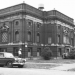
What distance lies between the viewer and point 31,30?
1316 inches

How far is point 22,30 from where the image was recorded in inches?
1236

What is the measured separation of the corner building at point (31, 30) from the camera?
1249 inches

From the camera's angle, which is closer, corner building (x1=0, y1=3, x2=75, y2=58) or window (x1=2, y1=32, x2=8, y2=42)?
corner building (x1=0, y1=3, x2=75, y2=58)

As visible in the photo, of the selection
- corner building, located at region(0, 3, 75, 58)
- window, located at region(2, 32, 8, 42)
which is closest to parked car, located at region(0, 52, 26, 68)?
corner building, located at region(0, 3, 75, 58)

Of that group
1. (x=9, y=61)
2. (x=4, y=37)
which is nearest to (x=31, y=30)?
(x=4, y=37)

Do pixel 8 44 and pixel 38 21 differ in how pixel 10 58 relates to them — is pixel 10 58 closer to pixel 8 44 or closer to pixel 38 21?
pixel 8 44

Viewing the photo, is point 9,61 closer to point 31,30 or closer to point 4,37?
point 31,30

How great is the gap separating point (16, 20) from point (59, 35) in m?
11.2

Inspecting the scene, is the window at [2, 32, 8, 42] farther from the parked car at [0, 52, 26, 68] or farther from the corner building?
the parked car at [0, 52, 26, 68]

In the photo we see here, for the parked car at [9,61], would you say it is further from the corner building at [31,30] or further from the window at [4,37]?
the window at [4,37]

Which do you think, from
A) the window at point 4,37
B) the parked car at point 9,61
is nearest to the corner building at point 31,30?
the window at point 4,37

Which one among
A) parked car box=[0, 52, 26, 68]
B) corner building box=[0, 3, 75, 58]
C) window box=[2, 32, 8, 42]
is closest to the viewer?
parked car box=[0, 52, 26, 68]

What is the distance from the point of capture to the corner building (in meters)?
31.7

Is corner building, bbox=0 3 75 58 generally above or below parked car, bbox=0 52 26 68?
above
